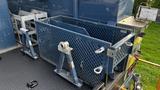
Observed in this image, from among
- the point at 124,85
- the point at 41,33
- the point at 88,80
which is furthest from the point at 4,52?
the point at 124,85

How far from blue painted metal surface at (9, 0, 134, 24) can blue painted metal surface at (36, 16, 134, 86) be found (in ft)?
0.74

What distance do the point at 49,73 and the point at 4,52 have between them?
863 millimetres

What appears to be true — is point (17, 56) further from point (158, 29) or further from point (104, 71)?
point (158, 29)

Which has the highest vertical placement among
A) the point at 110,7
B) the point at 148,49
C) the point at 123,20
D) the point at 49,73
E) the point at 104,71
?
the point at 110,7

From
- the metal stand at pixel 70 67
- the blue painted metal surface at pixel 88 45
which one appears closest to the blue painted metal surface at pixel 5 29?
the blue painted metal surface at pixel 88 45

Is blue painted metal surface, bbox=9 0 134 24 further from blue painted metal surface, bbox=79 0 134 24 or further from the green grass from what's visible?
the green grass

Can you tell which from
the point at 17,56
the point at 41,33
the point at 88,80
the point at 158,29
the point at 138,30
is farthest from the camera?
the point at 158,29

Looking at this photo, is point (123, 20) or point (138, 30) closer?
point (138, 30)

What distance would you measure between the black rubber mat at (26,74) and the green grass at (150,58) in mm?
1580

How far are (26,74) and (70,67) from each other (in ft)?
1.80

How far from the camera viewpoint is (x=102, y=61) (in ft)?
4.34

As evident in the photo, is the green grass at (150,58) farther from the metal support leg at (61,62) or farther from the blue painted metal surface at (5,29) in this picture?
the blue painted metal surface at (5,29)

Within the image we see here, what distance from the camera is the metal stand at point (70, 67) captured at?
145cm

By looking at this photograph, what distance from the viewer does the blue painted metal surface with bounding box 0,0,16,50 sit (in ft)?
6.84
